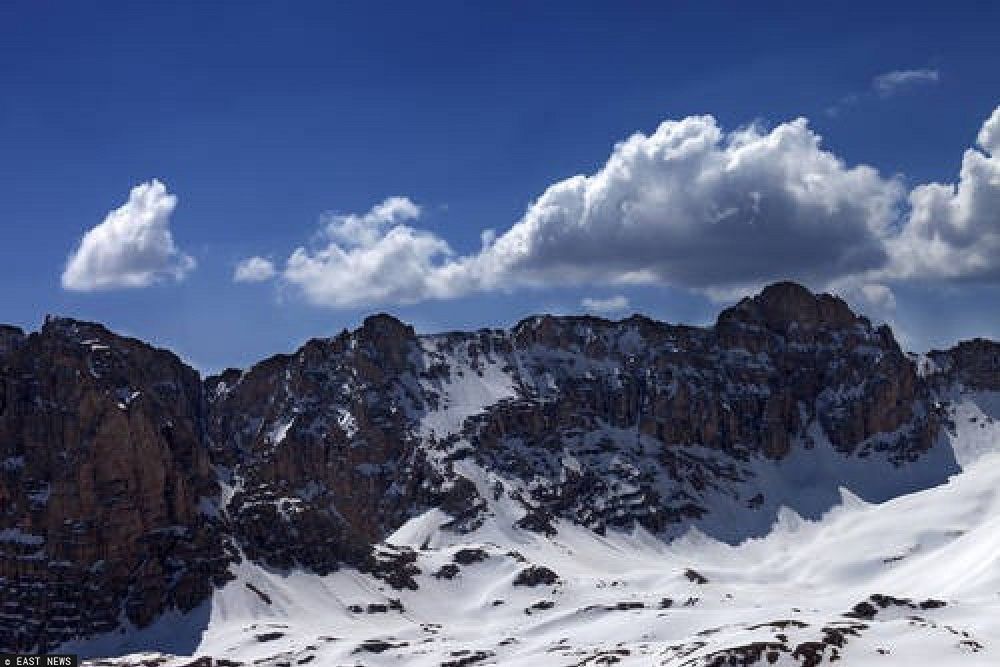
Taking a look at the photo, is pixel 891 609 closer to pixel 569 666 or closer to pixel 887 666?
pixel 569 666

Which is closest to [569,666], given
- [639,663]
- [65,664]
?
[639,663]

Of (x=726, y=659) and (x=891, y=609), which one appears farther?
(x=891, y=609)

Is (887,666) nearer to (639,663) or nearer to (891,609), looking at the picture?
(639,663)

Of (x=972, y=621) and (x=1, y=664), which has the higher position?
(x=1, y=664)

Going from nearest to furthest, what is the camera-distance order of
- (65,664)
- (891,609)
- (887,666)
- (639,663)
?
(65,664) < (887,666) < (639,663) < (891,609)

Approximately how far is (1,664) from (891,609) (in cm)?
13209

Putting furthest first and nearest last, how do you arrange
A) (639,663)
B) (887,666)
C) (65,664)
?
(639,663)
(887,666)
(65,664)

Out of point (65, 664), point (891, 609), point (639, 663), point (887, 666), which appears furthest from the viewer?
point (891, 609)

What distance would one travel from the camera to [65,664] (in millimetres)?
117000

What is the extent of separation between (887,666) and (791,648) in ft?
32.3

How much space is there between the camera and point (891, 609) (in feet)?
630

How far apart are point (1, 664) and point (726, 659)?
73.9m

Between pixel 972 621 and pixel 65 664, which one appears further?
pixel 972 621

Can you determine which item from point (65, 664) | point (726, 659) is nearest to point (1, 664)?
point (65, 664)
